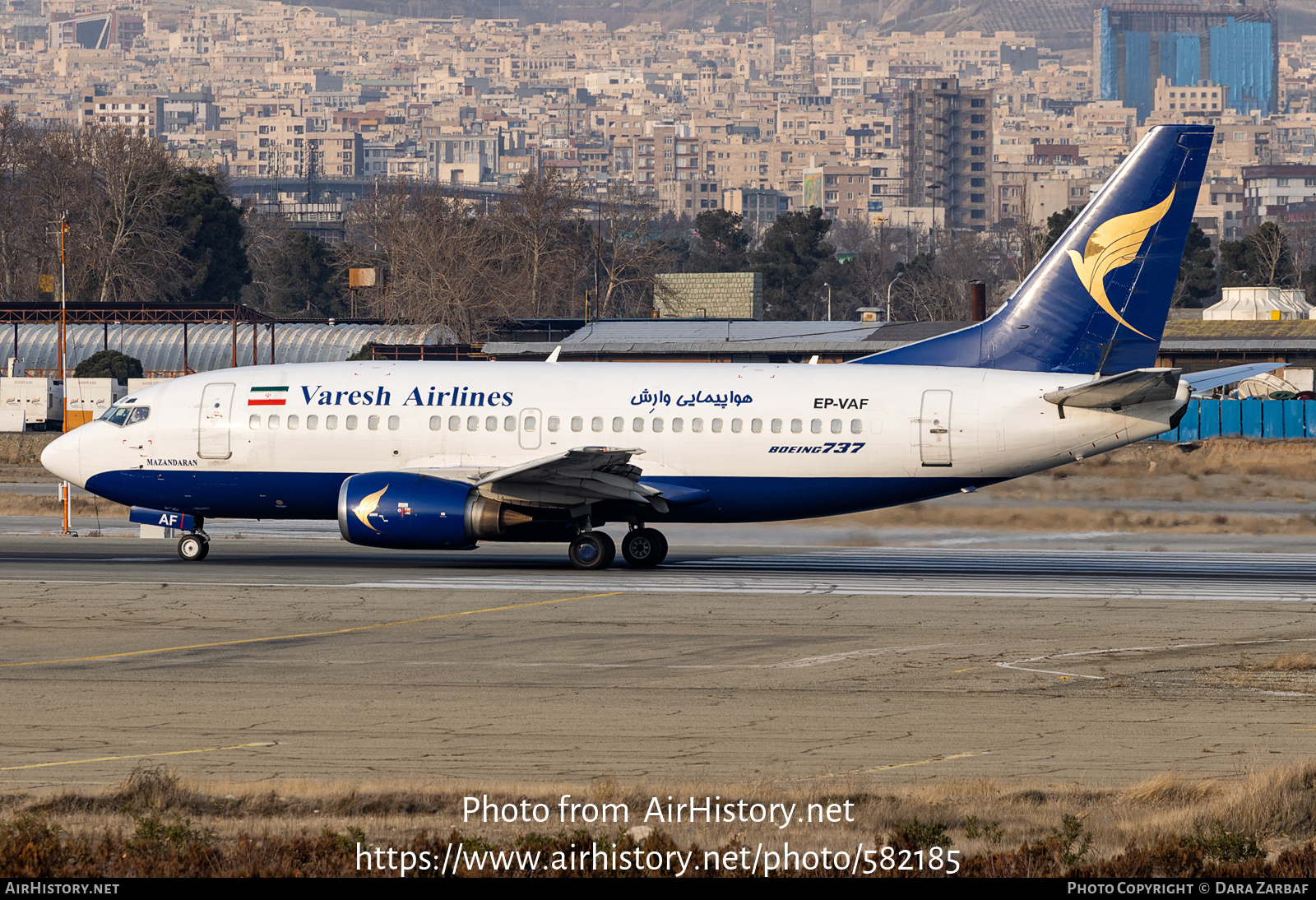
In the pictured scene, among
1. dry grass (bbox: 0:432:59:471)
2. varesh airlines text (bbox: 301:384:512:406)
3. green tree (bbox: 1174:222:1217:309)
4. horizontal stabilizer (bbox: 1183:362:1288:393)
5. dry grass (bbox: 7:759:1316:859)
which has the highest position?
green tree (bbox: 1174:222:1217:309)

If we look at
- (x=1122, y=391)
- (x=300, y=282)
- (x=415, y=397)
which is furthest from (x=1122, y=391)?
(x=300, y=282)

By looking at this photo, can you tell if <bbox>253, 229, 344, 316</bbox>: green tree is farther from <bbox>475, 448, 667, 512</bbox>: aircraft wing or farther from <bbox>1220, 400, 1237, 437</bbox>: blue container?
<bbox>475, 448, 667, 512</bbox>: aircraft wing

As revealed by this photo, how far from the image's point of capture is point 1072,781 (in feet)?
52.6

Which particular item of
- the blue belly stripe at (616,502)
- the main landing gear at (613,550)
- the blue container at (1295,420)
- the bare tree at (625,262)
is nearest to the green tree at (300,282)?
the bare tree at (625,262)

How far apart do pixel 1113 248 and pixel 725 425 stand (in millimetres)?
8781

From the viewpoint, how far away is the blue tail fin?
3341 centimetres

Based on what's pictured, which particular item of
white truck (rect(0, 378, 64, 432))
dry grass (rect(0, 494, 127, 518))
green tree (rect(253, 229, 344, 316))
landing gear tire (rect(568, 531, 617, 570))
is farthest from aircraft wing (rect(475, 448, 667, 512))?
green tree (rect(253, 229, 344, 316))

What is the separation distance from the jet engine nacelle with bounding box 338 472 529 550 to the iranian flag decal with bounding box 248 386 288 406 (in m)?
3.23

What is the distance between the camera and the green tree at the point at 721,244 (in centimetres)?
18650

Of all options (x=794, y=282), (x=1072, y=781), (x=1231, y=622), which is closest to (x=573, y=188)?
(x=794, y=282)

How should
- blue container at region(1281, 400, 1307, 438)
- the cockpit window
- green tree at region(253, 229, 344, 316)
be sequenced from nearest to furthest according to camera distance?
the cockpit window, blue container at region(1281, 400, 1307, 438), green tree at region(253, 229, 344, 316)
